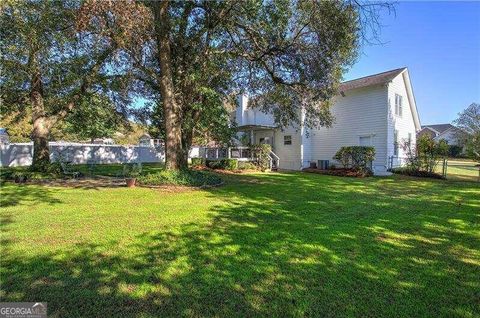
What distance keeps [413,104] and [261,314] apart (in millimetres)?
22703

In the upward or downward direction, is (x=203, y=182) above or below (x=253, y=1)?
below

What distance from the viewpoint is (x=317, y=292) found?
3162 millimetres

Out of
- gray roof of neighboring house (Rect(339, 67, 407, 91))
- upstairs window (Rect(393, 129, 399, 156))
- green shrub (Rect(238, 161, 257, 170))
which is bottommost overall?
green shrub (Rect(238, 161, 257, 170))

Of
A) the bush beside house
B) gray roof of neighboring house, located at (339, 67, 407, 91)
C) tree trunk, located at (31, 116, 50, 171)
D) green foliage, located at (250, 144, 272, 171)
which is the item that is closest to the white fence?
tree trunk, located at (31, 116, 50, 171)

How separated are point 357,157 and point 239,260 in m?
15.7

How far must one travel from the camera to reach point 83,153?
25594mm

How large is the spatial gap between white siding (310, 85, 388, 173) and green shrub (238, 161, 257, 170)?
448 cm

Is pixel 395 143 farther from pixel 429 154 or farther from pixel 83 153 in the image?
pixel 83 153

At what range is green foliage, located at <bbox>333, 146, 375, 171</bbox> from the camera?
1753 centimetres

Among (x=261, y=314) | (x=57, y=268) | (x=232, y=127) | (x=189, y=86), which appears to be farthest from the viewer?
(x=232, y=127)

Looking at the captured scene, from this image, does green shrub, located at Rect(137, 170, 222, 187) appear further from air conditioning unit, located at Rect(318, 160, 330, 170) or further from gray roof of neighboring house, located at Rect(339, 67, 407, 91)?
gray roof of neighboring house, located at Rect(339, 67, 407, 91)

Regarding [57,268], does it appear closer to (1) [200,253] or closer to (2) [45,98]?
(1) [200,253]

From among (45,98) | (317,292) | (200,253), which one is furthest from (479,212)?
(45,98)

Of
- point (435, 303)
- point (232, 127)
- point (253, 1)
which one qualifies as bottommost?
point (435, 303)
